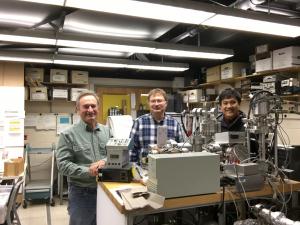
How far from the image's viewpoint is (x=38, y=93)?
5.75 m

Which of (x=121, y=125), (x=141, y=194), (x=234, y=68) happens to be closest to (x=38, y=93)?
(x=121, y=125)

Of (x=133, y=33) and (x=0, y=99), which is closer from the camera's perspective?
(x=133, y=33)

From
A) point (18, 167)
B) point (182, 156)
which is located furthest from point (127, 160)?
point (18, 167)

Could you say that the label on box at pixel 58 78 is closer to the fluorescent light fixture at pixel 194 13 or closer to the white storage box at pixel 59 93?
the white storage box at pixel 59 93

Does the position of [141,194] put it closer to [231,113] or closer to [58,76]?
[231,113]

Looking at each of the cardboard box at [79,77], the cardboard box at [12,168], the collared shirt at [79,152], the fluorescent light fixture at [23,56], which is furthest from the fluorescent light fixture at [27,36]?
the cardboard box at [79,77]

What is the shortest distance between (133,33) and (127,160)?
2311mm

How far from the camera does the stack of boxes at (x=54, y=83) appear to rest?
5746 millimetres

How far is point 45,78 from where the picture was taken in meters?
6.10

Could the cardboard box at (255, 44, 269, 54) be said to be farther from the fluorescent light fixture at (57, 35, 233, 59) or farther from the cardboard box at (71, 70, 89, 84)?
the cardboard box at (71, 70, 89, 84)

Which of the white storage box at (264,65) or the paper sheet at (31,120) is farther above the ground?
the white storage box at (264,65)

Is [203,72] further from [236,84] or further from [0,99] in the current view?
[0,99]

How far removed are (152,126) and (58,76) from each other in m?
3.75

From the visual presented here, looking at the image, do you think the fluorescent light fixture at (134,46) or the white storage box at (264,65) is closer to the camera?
the fluorescent light fixture at (134,46)
